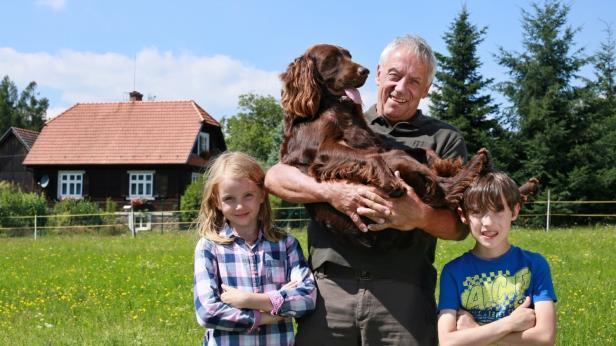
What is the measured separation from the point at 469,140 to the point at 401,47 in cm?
2242

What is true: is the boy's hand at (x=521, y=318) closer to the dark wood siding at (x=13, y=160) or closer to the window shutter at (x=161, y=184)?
the window shutter at (x=161, y=184)

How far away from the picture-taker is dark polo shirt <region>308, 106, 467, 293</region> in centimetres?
283

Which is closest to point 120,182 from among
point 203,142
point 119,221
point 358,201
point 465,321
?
point 203,142

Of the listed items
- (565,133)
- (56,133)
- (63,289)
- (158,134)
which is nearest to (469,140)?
(565,133)

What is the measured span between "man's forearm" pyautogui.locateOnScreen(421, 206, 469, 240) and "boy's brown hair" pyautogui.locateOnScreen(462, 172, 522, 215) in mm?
121

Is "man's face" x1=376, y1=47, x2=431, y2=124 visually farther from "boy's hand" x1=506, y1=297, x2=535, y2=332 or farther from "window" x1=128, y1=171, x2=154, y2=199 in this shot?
"window" x1=128, y1=171, x2=154, y2=199

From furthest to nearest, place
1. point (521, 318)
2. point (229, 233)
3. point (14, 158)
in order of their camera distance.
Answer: point (14, 158), point (229, 233), point (521, 318)

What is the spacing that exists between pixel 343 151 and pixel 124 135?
3244 cm

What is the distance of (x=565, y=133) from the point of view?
81.5ft

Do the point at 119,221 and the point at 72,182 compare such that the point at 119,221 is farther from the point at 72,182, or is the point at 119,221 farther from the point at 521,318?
the point at 521,318

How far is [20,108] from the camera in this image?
2616 inches

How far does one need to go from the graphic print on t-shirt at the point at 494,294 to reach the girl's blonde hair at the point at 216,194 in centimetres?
94

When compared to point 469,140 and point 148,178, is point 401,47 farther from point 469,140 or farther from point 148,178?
point 148,178

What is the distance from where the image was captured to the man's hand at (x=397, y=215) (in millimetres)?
2717
